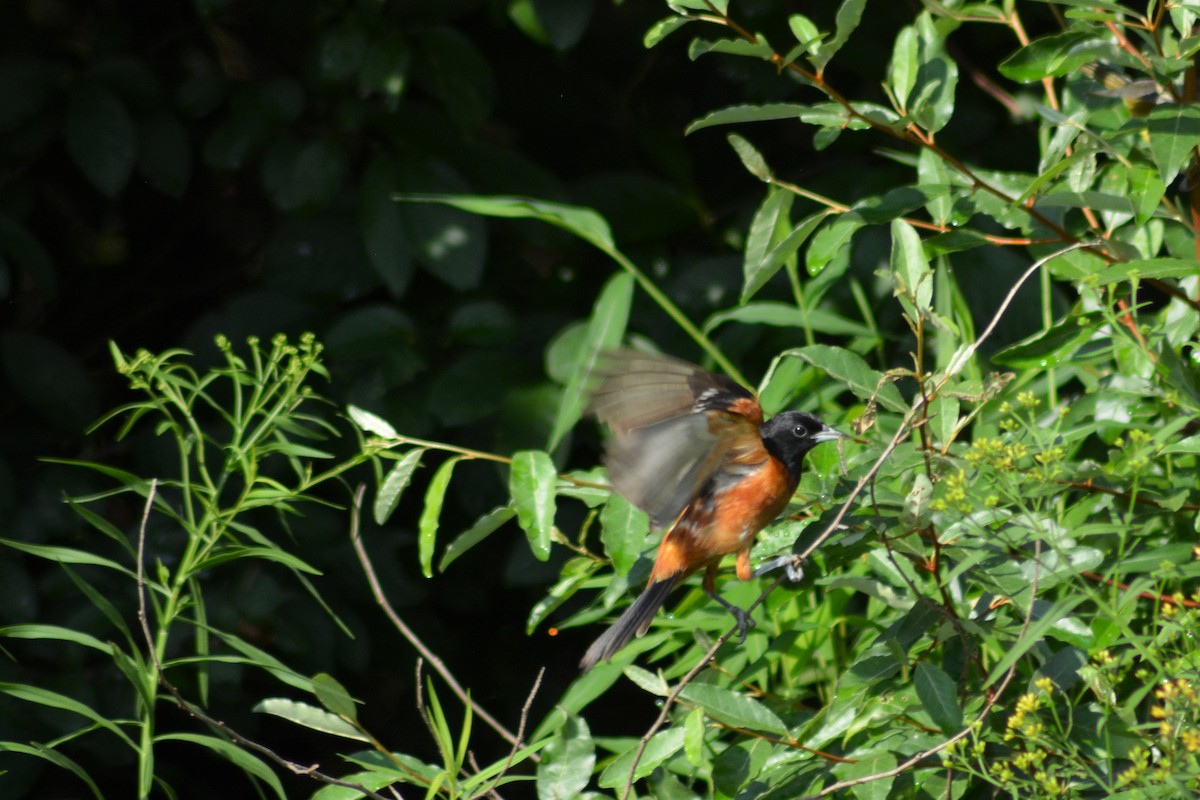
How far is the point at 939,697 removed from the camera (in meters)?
1.28

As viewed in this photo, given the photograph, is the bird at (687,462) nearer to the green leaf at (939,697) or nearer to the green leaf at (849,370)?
the green leaf at (849,370)

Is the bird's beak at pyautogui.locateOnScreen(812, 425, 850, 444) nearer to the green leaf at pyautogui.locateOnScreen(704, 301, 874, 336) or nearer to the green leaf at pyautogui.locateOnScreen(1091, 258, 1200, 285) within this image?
the green leaf at pyautogui.locateOnScreen(704, 301, 874, 336)

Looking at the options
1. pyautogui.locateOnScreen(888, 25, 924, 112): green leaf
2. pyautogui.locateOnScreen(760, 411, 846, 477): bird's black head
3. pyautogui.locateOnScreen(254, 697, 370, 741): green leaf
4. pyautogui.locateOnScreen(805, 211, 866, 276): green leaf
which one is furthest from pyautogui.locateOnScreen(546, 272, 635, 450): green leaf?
pyautogui.locateOnScreen(254, 697, 370, 741): green leaf

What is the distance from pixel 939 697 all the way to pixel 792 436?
680 millimetres

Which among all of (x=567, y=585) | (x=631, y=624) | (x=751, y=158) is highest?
(x=751, y=158)

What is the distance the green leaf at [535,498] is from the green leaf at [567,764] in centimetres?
21

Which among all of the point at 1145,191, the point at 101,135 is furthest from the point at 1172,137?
the point at 101,135

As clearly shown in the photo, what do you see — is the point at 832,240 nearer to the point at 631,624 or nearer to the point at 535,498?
the point at 535,498

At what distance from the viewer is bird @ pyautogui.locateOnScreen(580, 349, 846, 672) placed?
1.60 meters

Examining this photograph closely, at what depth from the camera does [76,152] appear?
7.89 ft

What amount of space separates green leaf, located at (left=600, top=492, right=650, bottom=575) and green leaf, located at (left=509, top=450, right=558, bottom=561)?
73 mm

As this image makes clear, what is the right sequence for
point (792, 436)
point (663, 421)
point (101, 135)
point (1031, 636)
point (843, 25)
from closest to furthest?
point (1031, 636)
point (843, 25)
point (663, 421)
point (792, 436)
point (101, 135)

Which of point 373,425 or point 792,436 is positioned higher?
point 373,425

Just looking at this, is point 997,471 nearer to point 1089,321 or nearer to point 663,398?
point 1089,321
